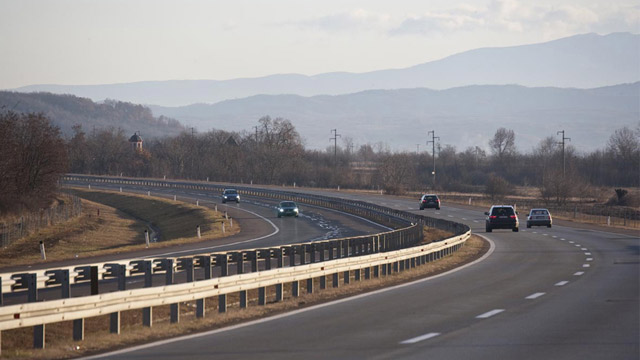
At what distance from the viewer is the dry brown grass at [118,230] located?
4344cm

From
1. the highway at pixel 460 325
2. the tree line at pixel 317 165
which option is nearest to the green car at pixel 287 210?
the tree line at pixel 317 165

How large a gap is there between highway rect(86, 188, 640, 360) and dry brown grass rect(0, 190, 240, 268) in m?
19.2

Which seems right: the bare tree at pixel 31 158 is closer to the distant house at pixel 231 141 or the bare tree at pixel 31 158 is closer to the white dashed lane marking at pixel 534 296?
the white dashed lane marking at pixel 534 296

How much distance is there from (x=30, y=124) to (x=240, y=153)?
299ft

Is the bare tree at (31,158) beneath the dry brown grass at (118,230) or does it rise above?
above

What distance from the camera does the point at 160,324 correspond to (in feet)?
49.9

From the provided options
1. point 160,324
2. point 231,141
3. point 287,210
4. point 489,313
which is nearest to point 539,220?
point 287,210

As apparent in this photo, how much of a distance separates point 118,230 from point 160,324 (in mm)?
52335

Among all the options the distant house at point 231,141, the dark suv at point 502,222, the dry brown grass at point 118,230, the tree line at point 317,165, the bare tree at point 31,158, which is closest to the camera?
the dry brown grass at point 118,230

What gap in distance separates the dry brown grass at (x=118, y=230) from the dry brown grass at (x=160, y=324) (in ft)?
51.2

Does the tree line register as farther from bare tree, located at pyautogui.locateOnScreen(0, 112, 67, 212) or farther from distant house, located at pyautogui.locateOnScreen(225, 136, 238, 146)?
bare tree, located at pyautogui.locateOnScreen(0, 112, 67, 212)

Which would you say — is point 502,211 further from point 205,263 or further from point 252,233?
point 205,263

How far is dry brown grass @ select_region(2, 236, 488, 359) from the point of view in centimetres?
1257

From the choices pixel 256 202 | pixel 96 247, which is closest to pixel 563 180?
pixel 256 202
